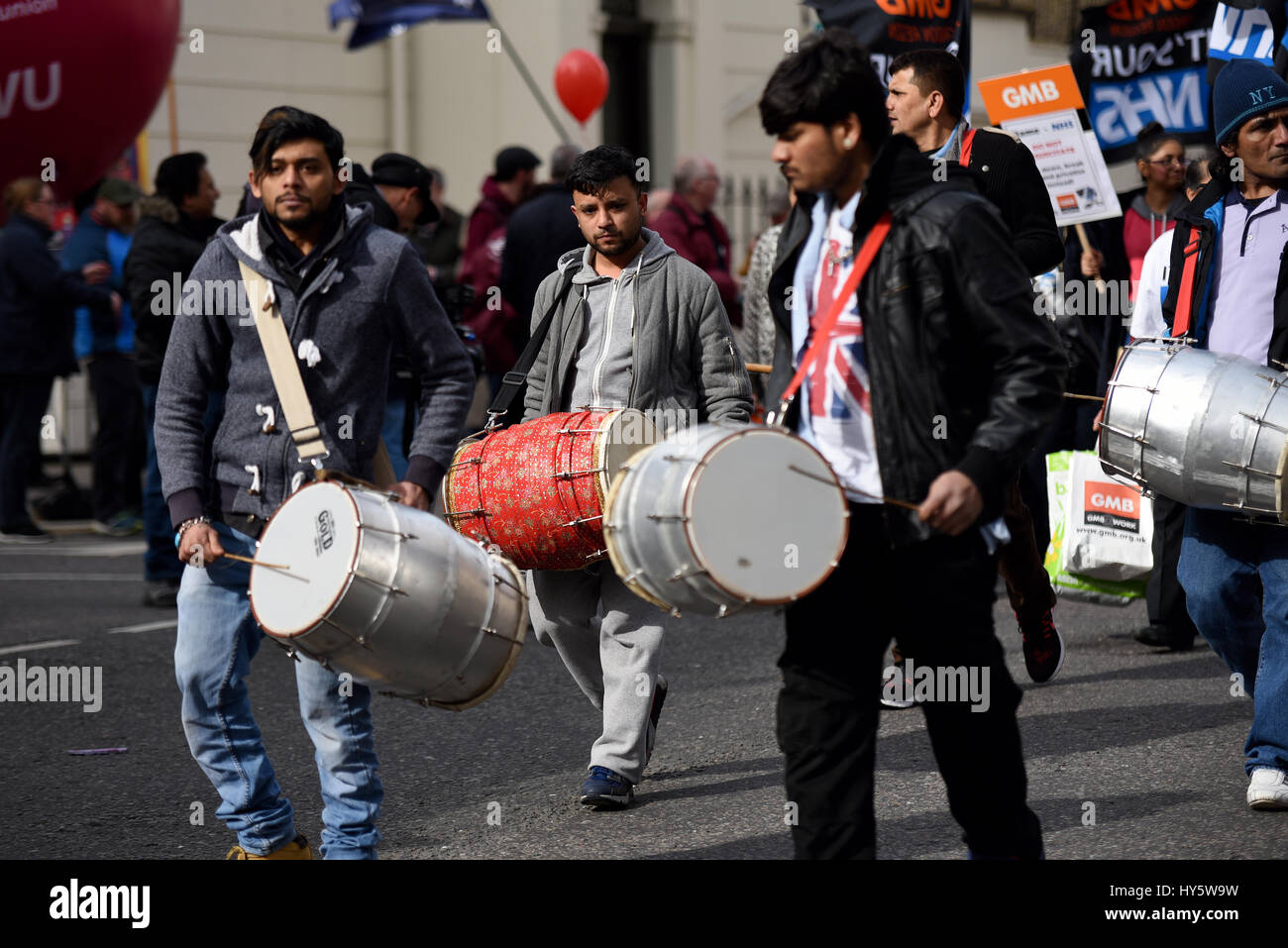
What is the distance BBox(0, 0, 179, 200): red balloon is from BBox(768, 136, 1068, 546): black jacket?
984 cm

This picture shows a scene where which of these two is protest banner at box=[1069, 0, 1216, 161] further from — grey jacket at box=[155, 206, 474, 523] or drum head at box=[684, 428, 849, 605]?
drum head at box=[684, 428, 849, 605]

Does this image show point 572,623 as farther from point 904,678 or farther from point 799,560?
point 799,560

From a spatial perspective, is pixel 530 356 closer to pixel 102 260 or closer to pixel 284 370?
pixel 284 370

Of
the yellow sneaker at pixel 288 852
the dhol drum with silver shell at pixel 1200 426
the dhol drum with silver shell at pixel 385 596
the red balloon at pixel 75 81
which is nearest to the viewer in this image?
the dhol drum with silver shell at pixel 385 596

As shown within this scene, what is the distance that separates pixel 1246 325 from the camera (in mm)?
5336

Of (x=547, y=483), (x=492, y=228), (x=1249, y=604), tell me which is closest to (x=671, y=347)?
(x=547, y=483)

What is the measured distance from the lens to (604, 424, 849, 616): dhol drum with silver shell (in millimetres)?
3381

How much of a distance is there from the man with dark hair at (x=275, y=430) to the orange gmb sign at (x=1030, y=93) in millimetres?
4809

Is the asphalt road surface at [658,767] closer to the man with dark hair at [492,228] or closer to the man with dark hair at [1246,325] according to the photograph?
the man with dark hair at [1246,325]

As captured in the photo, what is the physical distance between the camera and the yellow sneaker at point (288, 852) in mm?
4512

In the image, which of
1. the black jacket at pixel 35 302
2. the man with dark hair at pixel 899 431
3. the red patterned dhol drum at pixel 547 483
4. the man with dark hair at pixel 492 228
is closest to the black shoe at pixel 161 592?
the man with dark hair at pixel 492 228

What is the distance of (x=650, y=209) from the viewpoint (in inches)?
500

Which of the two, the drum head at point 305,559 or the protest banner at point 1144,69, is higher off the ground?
the protest banner at point 1144,69
